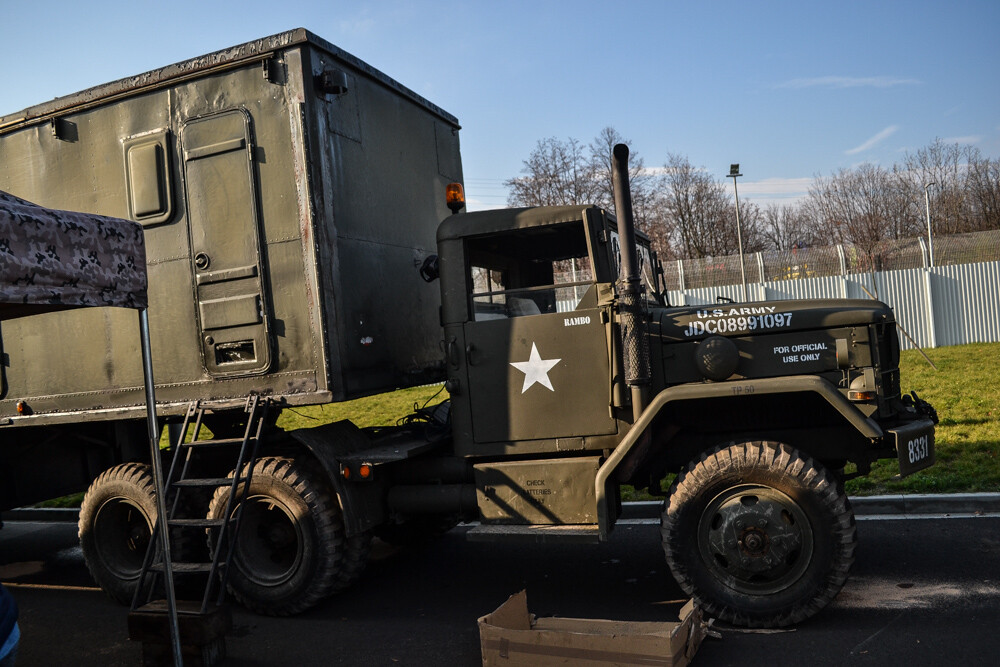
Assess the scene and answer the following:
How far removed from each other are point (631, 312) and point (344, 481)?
225 cm

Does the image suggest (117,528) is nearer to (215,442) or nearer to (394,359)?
(215,442)

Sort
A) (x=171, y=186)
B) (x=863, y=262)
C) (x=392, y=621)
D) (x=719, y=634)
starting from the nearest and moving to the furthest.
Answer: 1. (x=719, y=634)
2. (x=392, y=621)
3. (x=171, y=186)
4. (x=863, y=262)

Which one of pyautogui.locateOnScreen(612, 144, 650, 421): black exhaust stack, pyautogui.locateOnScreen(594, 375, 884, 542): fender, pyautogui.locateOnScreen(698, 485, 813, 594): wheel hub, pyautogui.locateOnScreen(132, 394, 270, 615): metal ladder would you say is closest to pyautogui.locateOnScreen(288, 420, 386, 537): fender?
pyautogui.locateOnScreen(132, 394, 270, 615): metal ladder

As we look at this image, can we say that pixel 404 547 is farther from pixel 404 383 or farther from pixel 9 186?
pixel 9 186

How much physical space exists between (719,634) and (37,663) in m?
4.19

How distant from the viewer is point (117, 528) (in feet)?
20.1

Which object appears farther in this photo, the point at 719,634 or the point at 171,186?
the point at 171,186

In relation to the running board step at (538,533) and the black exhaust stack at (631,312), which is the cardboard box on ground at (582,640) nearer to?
the running board step at (538,533)

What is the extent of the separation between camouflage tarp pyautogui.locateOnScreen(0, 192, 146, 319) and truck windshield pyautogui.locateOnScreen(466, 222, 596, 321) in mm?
2068

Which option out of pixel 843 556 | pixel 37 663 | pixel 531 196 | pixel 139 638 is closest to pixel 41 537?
pixel 37 663

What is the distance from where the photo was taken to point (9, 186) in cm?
626

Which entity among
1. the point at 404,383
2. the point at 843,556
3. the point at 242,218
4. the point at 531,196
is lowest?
the point at 843,556

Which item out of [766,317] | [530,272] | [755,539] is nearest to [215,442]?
[530,272]

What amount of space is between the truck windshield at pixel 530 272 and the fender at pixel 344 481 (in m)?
1.35
